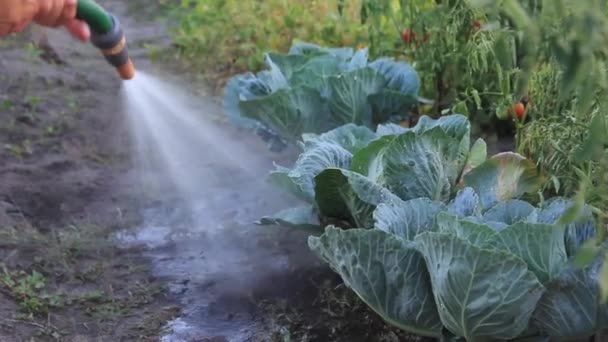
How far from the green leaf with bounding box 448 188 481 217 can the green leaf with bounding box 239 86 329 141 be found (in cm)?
93

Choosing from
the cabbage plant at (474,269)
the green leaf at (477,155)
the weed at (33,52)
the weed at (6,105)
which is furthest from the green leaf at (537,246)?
the weed at (33,52)

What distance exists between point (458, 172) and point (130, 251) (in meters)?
1.28

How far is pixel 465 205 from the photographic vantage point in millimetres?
2193

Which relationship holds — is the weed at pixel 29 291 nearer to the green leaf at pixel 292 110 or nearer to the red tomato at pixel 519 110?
the green leaf at pixel 292 110

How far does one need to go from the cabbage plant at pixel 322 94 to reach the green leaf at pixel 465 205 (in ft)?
2.95

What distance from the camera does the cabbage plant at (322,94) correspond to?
3.01 m

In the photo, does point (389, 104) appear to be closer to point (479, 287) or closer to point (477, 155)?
point (477, 155)

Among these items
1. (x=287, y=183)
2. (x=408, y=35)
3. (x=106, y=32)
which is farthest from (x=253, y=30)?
(x=287, y=183)

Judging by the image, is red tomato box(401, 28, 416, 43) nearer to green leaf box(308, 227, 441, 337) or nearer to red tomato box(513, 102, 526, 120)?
red tomato box(513, 102, 526, 120)

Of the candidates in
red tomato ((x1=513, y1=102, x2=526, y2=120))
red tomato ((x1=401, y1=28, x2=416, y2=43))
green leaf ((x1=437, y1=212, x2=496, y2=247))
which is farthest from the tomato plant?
green leaf ((x1=437, y1=212, x2=496, y2=247))

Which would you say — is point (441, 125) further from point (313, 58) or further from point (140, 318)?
point (140, 318)

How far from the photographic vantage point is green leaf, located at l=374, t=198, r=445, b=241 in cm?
213

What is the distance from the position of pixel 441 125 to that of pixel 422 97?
1073 millimetres

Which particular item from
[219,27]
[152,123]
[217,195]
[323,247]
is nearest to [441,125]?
[323,247]
